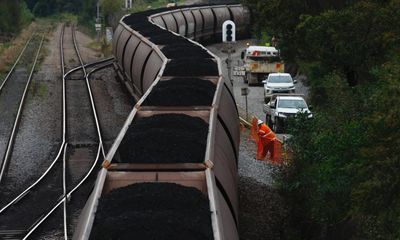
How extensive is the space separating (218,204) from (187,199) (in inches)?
15.0

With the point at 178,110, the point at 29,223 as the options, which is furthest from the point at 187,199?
the point at 29,223

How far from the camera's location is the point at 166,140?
34.8 ft

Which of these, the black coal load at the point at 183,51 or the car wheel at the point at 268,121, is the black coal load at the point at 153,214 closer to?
the black coal load at the point at 183,51

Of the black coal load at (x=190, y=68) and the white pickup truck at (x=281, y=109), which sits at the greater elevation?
the black coal load at (x=190, y=68)

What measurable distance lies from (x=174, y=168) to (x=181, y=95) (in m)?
4.59

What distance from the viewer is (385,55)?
55.3 feet

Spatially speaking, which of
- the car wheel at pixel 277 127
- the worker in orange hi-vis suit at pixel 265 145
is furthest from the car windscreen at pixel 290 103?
the worker in orange hi-vis suit at pixel 265 145

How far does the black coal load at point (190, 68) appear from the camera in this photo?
693 inches

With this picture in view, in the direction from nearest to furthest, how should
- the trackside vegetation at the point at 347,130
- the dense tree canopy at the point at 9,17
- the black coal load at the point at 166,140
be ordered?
the trackside vegetation at the point at 347,130, the black coal load at the point at 166,140, the dense tree canopy at the point at 9,17

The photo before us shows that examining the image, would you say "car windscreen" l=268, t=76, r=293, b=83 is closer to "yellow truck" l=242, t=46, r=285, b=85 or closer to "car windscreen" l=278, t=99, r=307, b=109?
"yellow truck" l=242, t=46, r=285, b=85

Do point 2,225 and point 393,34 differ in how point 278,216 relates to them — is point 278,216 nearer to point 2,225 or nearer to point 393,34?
point 393,34

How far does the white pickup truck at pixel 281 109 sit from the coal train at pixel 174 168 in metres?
7.21

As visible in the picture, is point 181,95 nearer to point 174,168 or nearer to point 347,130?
A: point 347,130

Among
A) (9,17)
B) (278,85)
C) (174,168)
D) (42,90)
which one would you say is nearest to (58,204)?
(174,168)
